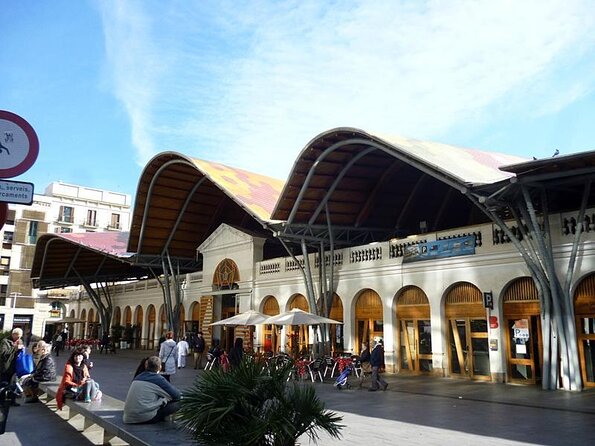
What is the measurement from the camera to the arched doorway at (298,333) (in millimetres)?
26172

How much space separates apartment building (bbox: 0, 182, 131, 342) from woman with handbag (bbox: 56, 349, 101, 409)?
53.3 m

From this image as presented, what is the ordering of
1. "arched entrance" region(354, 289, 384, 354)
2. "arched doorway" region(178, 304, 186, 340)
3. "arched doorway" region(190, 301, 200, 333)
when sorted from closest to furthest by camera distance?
1. "arched entrance" region(354, 289, 384, 354)
2. "arched doorway" region(190, 301, 200, 333)
3. "arched doorway" region(178, 304, 186, 340)

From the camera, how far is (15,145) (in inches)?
205

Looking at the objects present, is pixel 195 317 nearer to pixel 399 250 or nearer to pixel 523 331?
pixel 399 250

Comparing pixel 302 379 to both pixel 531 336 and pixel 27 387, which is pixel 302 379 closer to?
pixel 531 336

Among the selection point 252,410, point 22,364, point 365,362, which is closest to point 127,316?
point 365,362

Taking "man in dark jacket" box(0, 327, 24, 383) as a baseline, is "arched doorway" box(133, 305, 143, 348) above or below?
above

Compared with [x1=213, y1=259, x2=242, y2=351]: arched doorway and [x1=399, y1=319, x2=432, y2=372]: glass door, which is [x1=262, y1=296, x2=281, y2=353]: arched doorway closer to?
[x1=213, y1=259, x2=242, y2=351]: arched doorway

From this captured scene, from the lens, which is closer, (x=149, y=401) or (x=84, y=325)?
(x=149, y=401)

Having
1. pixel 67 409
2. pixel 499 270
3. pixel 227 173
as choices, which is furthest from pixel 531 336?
pixel 227 173

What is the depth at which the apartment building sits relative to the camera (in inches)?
2454

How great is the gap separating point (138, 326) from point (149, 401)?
126ft

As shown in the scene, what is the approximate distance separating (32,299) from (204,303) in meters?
39.2

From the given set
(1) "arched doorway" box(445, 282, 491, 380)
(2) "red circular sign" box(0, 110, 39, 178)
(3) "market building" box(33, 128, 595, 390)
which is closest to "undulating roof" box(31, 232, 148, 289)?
(3) "market building" box(33, 128, 595, 390)
